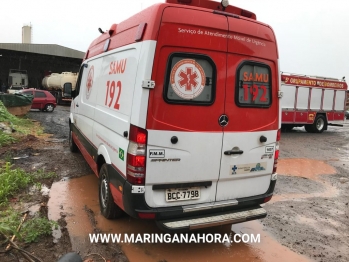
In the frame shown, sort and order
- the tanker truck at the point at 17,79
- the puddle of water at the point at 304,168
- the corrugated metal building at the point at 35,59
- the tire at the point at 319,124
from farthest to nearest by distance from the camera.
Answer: the corrugated metal building at the point at 35,59 → the tanker truck at the point at 17,79 → the tire at the point at 319,124 → the puddle of water at the point at 304,168

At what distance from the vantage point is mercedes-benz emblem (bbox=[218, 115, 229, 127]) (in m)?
3.36

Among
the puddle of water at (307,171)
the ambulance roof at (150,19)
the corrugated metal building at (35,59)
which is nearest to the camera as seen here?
the ambulance roof at (150,19)

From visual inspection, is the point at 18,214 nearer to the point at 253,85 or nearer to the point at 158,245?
the point at 158,245

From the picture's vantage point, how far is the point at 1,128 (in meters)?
9.90

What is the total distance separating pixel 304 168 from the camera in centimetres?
814

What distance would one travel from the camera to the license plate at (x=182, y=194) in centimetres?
323

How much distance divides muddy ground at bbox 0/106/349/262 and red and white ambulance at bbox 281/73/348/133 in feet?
25.3

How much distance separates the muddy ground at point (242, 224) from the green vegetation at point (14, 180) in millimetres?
333

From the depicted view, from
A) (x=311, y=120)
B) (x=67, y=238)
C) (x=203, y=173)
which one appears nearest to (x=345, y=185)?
(x=203, y=173)

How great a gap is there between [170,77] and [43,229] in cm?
246

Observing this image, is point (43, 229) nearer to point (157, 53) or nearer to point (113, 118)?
point (113, 118)

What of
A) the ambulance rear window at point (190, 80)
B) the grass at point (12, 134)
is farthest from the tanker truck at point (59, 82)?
the ambulance rear window at point (190, 80)

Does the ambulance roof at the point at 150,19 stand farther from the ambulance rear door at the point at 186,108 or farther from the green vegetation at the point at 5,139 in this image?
the green vegetation at the point at 5,139

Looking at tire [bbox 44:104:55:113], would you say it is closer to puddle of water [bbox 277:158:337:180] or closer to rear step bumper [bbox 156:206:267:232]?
puddle of water [bbox 277:158:337:180]
